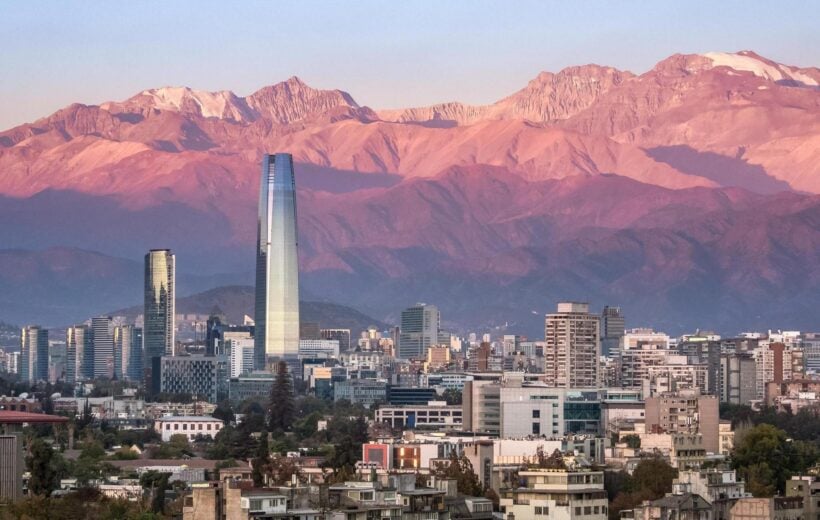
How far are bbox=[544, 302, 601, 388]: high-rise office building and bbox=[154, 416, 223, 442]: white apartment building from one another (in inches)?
937

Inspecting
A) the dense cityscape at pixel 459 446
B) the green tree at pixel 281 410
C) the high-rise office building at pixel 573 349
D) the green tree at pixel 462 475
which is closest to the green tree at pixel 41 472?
the dense cityscape at pixel 459 446

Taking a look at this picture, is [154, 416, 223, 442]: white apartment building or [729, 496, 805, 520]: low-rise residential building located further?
[154, 416, 223, 442]: white apartment building

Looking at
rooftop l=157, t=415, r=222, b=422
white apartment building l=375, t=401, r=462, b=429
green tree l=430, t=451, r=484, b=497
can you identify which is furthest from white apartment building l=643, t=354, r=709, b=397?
green tree l=430, t=451, r=484, b=497

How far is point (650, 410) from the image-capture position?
386 ft

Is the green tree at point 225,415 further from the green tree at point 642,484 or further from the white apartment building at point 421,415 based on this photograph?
the green tree at point 642,484

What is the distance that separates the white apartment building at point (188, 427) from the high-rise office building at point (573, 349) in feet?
78.1

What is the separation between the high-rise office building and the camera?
16600 cm

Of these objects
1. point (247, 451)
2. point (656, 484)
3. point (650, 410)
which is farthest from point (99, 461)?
point (656, 484)

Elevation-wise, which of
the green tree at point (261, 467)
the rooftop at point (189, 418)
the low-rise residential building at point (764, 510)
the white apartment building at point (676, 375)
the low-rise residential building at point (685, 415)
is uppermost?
the white apartment building at point (676, 375)

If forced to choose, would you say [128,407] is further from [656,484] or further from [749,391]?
[656,484]

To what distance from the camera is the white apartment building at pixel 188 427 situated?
469 ft

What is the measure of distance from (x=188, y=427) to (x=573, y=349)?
113 ft

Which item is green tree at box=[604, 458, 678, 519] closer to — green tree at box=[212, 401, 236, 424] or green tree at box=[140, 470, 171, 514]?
green tree at box=[140, 470, 171, 514]

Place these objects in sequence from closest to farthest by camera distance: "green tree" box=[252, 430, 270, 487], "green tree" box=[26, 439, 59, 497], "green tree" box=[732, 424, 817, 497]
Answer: "green tree" box=[252, 430, 270, 487]
"green tree" box=[26, 439, 59, 497]
"green tree" box=[732, 424, 817, 497]
